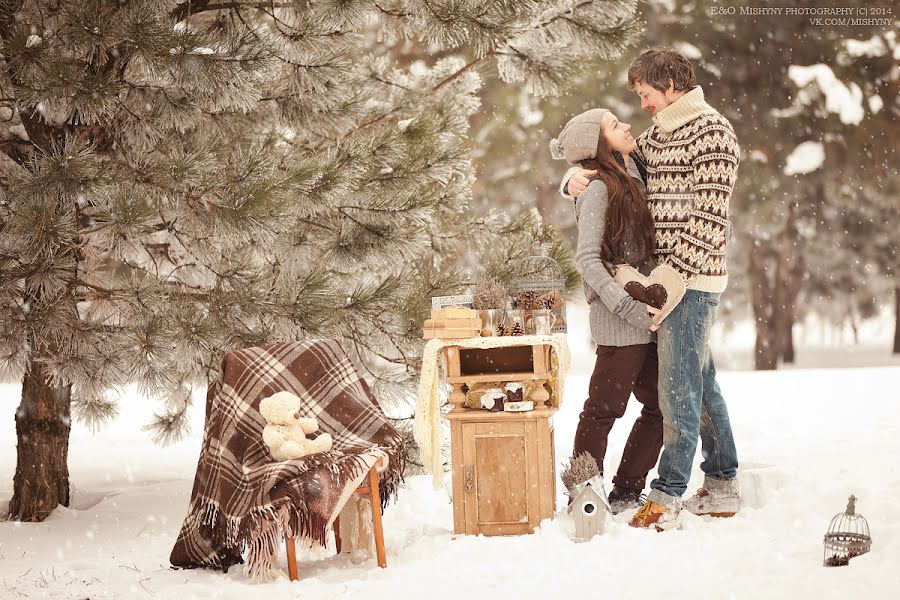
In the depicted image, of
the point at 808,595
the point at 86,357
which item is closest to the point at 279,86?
the point at 86,357

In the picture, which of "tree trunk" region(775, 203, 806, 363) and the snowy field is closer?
the snowy field

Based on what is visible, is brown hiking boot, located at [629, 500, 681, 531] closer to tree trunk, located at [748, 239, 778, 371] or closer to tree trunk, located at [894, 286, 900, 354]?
tree trunk, located at [748, 239, 778, 371]

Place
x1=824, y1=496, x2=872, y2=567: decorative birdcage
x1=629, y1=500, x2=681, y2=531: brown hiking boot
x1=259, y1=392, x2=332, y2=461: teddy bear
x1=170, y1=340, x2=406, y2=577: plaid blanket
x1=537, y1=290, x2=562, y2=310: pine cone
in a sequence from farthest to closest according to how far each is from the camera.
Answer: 1. x1=537, y1=290, x2=562, y2=310: pine cone
2. x1=629, y1=500, x2=681, y2=531: brown hiking boot
3. x1=259, y1=392, x2=332, y2=461: teddy bear
4. x1=170, y1=340, x2=406, y2=577: plaid blanket
5. x1=824, y1=496, x2=872, y2=567: decorative birdcage

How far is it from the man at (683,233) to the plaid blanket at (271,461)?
883 millimetres

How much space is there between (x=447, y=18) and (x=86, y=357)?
1823 millimetres

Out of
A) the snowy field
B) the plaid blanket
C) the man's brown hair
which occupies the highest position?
the man's brown hair

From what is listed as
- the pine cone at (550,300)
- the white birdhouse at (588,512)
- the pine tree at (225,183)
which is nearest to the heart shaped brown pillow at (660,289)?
the pine cone at (550,300)

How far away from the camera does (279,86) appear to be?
13.0 feet

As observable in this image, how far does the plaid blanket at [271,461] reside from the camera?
8.82 feet

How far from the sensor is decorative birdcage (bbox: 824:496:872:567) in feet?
7.95

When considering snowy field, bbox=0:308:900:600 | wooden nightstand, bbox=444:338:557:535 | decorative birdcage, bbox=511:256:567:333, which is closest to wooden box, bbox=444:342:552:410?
wooden nightstand, bbox=444:338:557:535

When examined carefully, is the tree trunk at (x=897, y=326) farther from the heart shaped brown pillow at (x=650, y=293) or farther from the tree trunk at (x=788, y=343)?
the heart shaped brown pillow at (x=650, y=293)

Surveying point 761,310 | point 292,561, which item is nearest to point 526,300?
point 292,561

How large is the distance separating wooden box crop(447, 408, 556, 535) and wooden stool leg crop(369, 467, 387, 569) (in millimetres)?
330
